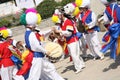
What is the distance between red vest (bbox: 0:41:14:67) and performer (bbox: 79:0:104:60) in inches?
84.9

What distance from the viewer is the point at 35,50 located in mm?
8836

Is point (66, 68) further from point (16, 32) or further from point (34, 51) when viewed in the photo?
point (16, 32)

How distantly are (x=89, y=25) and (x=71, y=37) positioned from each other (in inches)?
29.2

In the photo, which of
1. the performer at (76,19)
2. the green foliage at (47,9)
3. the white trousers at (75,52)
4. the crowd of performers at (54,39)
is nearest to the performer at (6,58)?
the crowd of performers at (54,39)

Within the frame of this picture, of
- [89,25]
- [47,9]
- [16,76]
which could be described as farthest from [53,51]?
[47,9]

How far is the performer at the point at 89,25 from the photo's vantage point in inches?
420

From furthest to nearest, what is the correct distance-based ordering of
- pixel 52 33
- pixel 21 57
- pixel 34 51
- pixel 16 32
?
pixel 16 32, pixel 52 33, pixel 21 57, pixel 34 51

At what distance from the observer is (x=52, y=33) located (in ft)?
33.4

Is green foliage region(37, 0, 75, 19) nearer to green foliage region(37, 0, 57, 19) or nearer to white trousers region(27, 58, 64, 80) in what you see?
green foliage region(37, 0, 57, 19)

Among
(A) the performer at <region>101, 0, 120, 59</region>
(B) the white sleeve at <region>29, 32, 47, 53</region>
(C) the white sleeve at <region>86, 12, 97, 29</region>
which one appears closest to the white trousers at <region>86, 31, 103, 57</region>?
(C) the white sleeve at <region>86, 12, 97, 29</region>

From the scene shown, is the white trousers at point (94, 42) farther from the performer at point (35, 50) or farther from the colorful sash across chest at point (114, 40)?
the performer at point (35, 50)

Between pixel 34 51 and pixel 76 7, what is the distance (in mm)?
2305

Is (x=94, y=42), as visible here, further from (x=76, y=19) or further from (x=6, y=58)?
(x=6, y=58)

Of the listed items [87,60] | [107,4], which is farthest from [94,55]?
[107,4]
